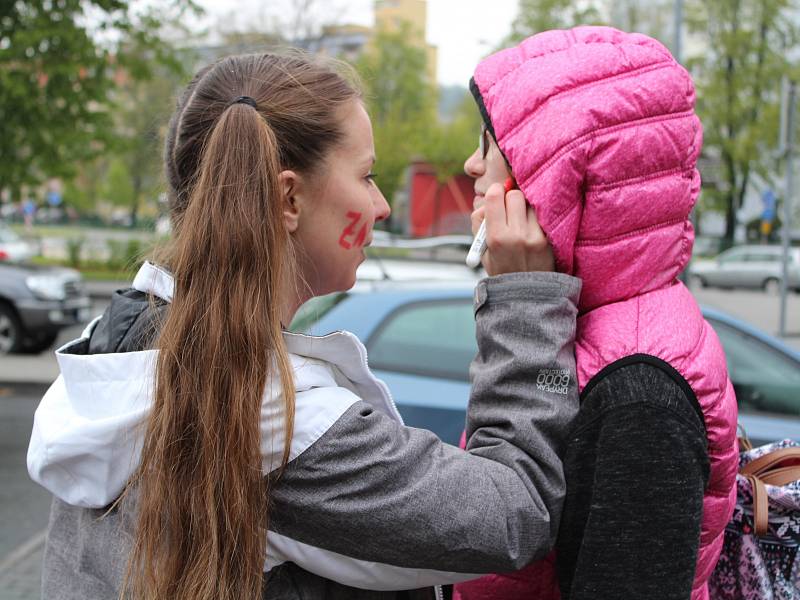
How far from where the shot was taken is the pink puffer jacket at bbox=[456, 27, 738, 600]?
1.21 metres

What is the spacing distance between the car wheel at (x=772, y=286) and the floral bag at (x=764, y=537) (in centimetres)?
2626

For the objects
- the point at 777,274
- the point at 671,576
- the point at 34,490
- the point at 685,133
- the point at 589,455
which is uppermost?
the point at 685,133

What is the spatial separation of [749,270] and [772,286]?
2.76 ft

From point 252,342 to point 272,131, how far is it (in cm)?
32

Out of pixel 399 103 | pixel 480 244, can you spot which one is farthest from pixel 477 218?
pixel 399 103

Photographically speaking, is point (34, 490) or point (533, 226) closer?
point (533, 226)

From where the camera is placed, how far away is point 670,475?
3.69 feet

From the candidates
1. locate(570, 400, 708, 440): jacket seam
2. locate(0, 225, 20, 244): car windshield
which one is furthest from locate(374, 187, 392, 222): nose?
locate(0, 225, 20, 244): car windshield

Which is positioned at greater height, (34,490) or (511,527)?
(511,527)

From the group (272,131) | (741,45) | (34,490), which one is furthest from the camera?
(741,45)

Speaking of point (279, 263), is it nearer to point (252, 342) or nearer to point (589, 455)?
point (252, 342)

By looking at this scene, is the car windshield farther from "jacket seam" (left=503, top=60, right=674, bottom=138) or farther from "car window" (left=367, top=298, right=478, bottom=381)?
"jacket seam" (left=503, top=60, right=674, bottom=138)

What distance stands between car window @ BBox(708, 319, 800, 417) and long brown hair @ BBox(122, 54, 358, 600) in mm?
3491

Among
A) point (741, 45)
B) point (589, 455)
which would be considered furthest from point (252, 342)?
point (741, 45)
